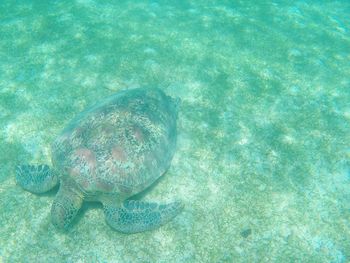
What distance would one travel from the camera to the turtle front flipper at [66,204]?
4016 millimetres

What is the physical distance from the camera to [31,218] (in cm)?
429

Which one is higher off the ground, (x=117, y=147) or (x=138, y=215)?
(x=117, y=147)

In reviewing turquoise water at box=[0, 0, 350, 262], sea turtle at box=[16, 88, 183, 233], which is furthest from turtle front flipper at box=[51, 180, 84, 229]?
turquoise water at box=[0, 0, 350, 262]

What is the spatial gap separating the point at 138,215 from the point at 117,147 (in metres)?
1.10

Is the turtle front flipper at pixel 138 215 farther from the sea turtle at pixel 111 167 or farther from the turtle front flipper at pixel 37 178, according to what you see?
the turtle front flipper at pixel 37 178

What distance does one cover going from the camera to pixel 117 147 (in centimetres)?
432

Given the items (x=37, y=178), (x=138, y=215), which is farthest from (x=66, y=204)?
(x=138, y=215)

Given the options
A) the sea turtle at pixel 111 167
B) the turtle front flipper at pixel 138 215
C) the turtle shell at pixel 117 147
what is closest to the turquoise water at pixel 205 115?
the turtle front flipper at pixel 138 215

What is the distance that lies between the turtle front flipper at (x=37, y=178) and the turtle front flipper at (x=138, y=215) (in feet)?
3.24

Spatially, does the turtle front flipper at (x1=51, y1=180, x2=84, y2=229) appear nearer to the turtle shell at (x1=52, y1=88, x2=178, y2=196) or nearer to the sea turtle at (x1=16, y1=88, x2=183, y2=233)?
the sea turtle at (x1=16, y1=88, x2=183, y2=233)

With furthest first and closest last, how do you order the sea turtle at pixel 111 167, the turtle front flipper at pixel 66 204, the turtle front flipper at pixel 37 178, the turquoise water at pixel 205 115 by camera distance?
the turtle front flipper at pixel 37 178 → the turquoise water at pixel 205 115 → the sea turtle at pixel 111 167 → the turtle front flipper at pixel 66 204

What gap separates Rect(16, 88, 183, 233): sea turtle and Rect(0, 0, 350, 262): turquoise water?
0.28 m

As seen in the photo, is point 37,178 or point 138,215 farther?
point 37,178

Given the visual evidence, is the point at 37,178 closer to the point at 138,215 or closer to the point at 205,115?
the point at 138,215
